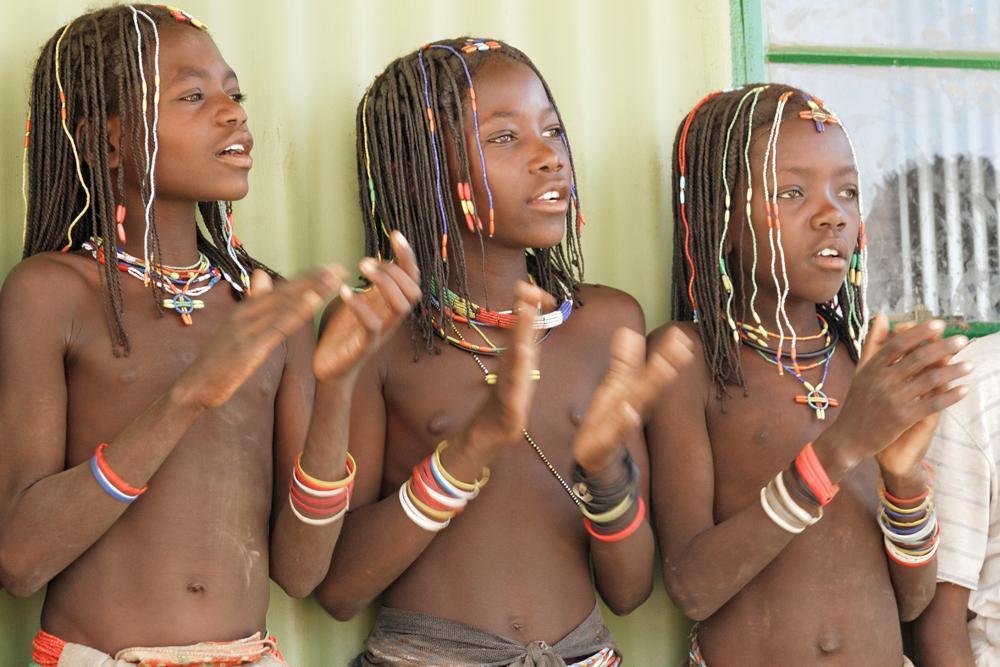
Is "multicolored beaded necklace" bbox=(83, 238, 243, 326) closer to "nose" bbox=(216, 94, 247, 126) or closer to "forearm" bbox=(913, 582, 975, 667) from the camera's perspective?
"nose" bbox=(216, 94, 247, 126)

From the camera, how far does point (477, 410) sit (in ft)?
8.61

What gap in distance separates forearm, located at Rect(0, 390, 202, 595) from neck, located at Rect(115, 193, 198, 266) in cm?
45

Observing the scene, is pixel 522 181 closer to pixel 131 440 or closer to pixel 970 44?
pixel 131 440

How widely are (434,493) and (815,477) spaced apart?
2.16 feet

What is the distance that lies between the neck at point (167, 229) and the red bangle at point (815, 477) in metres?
1.17

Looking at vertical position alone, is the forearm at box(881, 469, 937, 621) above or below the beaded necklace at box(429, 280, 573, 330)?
below

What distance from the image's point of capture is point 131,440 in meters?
2.34

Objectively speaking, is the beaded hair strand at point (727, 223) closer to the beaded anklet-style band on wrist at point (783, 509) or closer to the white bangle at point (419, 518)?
the beaded anklet-style band on wrist at point (783, 509)

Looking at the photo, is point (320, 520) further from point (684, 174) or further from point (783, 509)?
point (684, 174)

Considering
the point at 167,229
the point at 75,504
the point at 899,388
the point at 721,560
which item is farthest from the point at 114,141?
the point at 899,388

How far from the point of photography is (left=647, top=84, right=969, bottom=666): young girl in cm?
259

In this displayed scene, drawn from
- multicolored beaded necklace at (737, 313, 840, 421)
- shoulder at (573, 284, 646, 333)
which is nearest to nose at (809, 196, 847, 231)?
multicolored beaded necklace at (737, 313, 840, 421)

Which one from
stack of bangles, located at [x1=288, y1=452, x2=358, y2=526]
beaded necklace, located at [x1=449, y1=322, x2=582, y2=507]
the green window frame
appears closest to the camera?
stack of bangles, located at [x1=288, y1=452, x2=358, y2=526]

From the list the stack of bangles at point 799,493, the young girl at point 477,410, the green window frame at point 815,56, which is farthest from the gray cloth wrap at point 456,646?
the green window frame at point 815,56
